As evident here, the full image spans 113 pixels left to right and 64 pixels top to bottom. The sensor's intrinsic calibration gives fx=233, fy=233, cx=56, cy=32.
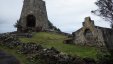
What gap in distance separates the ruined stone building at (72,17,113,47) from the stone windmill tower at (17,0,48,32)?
8.56 m

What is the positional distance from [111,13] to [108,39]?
160 inches

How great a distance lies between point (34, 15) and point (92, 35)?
13214mm

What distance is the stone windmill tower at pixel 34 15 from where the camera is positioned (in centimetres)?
4291

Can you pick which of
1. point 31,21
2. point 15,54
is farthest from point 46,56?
point 31,21

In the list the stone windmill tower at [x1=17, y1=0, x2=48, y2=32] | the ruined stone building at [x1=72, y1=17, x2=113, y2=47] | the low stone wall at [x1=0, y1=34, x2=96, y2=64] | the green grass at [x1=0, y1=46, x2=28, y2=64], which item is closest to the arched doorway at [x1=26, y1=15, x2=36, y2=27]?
the stone windmill tower at [x1=17, y1=0, x2=48, y2=32]

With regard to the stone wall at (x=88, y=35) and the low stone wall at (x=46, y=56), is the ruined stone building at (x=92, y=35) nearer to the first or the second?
the stone wall at (x=88, y=35)

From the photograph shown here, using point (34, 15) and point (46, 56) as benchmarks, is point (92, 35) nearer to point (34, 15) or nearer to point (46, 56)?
point (46, 56)

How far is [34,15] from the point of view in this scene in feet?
142

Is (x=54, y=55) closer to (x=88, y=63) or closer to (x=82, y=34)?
(x=88, y=63)

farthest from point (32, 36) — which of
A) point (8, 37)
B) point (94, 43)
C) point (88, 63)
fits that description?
point (88, 63)

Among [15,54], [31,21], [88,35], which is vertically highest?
[31,21]

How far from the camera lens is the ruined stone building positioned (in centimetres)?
3375

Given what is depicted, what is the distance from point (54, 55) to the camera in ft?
78.4

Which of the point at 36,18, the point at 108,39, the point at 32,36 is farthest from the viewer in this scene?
the point at 36,18
